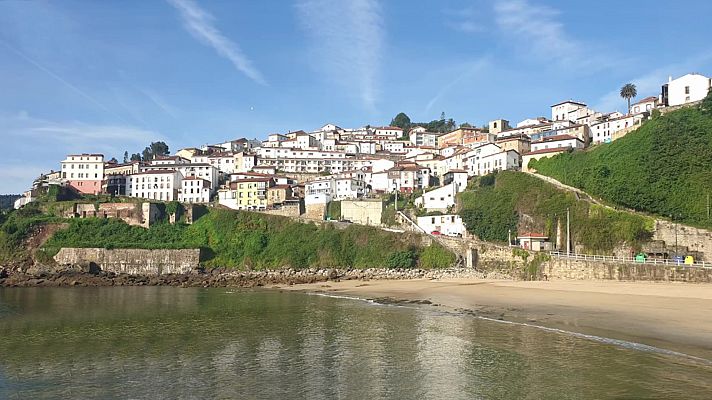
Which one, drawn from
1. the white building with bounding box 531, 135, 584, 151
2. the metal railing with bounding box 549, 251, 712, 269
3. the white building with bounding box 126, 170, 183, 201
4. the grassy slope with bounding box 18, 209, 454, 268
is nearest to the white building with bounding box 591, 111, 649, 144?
the white building with bounding box 531, 135, 584, 151

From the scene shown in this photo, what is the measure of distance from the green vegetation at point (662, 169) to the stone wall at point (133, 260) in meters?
43.3

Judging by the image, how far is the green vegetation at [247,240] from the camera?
52656 millimetres

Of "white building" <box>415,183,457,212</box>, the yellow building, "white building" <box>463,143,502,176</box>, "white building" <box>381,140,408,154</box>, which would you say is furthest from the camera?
"white building" <box>381,140,408,154</box>

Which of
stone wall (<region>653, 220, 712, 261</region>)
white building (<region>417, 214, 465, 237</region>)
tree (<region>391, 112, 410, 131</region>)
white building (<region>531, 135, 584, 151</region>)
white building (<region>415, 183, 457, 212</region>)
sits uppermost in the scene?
tree (<region>391, 112, 410, 131</region>)

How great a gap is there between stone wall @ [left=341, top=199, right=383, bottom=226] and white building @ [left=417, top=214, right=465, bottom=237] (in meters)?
6.40

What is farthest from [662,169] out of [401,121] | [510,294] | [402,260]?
[401,121]

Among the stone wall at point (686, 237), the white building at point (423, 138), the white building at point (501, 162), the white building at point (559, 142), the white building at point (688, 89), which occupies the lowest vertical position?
the stone wall at point (686, 237)

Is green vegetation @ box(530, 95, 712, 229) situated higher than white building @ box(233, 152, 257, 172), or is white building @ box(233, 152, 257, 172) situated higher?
white building @ box(233, 152, 257, 172)

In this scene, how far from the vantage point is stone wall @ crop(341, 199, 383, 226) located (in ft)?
205

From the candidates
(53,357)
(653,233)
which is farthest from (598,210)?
(53,357)

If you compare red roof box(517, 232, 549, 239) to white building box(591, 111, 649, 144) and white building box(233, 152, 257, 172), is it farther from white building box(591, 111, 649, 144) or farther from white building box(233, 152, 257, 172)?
white building box(233, 152, 257, 172)

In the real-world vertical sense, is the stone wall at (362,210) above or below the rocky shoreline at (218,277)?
above

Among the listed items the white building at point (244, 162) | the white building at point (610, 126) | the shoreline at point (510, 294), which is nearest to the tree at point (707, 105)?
the white building at point (610, 126)

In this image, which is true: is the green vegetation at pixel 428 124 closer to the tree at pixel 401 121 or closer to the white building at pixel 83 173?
the tree at pixel 401 121
